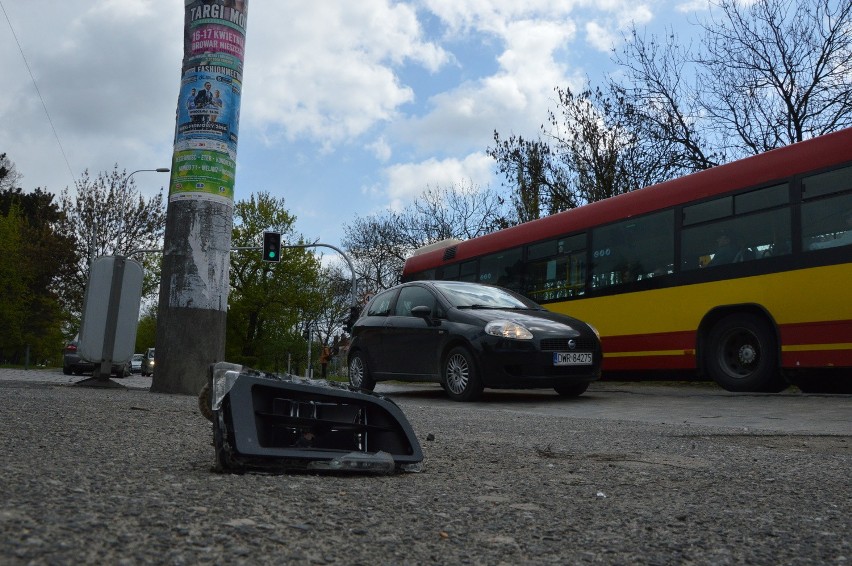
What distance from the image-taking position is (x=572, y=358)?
32.8ft

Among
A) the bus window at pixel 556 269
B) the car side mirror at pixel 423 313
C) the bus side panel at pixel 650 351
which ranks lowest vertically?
the bus side panel at pixel 650 351

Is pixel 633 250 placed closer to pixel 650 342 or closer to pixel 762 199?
pixel 650 342

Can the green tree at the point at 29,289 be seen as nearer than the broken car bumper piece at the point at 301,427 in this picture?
No

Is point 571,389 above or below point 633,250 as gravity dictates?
below

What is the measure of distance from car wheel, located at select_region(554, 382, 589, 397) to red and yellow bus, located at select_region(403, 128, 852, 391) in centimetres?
151

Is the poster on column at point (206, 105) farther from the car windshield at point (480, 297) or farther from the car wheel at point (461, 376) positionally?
the car wheel at point (461, 376)

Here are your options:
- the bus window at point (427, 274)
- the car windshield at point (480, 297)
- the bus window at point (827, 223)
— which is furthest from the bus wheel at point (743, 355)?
the bus window at point (427, 274)

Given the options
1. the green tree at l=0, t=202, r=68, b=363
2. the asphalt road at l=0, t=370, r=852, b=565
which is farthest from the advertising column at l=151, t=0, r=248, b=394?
the green tree at l=0, t=202, r=68, b=363

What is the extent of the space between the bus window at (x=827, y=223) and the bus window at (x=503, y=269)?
→ 571cm

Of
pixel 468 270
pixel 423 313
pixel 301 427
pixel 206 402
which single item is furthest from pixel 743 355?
pixel 206 402

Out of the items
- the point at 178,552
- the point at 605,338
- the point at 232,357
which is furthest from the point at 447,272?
the point at 232,357

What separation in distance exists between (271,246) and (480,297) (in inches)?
654

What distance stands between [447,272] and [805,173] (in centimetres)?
824

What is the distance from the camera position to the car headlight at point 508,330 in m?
9.87
